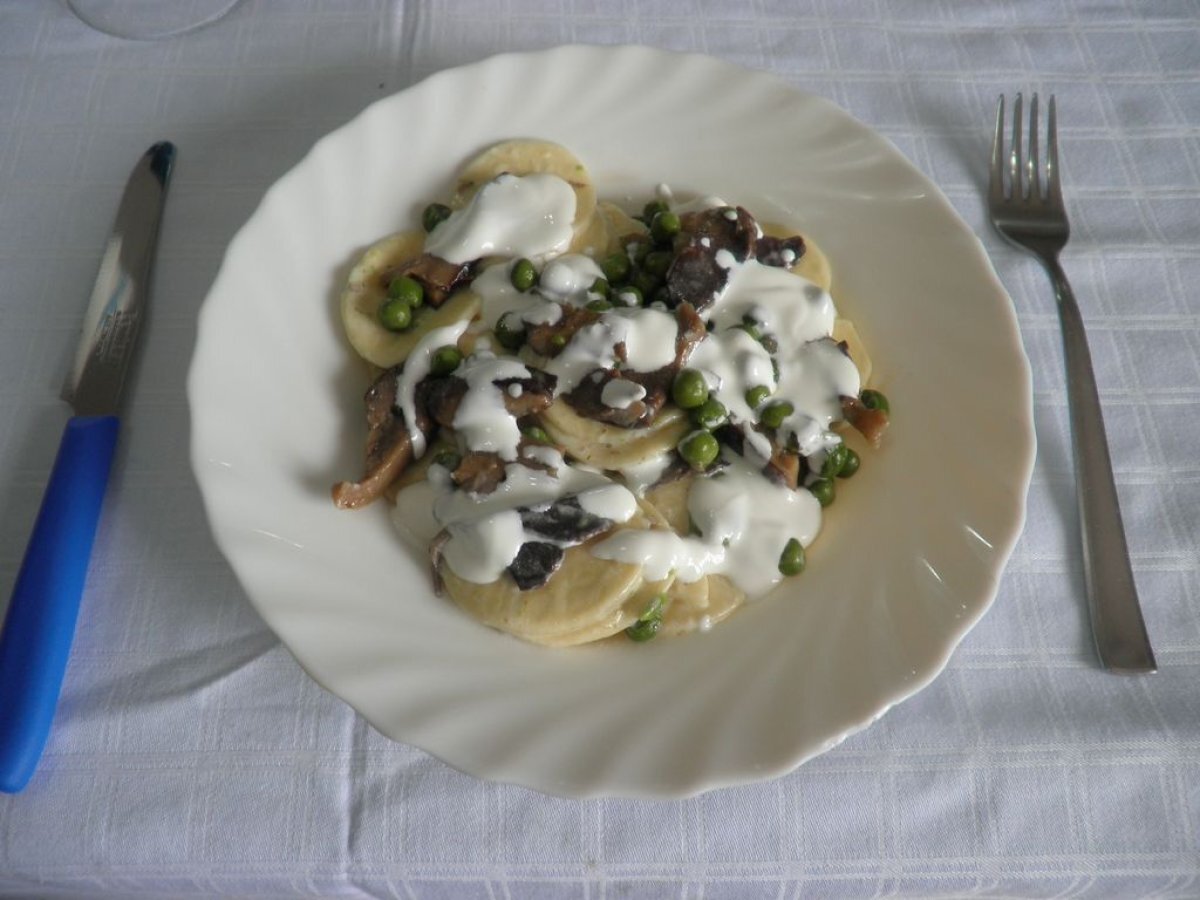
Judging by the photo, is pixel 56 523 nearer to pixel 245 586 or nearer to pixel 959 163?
pixel 245 586

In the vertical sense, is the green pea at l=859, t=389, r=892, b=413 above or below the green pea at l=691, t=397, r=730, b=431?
below

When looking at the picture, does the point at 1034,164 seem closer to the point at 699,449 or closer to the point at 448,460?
the point at 699,449

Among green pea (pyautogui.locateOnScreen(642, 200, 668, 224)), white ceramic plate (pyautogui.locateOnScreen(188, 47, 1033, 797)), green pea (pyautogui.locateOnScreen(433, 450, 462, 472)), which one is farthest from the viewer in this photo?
green pea (pyautogui.locateOnScreen(642, 200, 668, 224))

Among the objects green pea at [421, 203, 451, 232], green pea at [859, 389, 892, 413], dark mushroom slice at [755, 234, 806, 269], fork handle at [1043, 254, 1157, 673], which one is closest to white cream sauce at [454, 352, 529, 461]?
green pea at [421, 203, 451, 232]

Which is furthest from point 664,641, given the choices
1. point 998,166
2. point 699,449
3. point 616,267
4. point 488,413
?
point 998,166

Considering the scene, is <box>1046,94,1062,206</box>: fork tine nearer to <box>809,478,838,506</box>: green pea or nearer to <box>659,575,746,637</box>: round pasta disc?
<box>809,478,838,506</box>: green pea

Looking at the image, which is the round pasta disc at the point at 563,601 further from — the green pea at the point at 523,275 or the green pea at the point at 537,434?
the green pea at the point at 523,275

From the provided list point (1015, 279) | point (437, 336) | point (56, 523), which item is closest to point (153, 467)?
point (56, 523)
